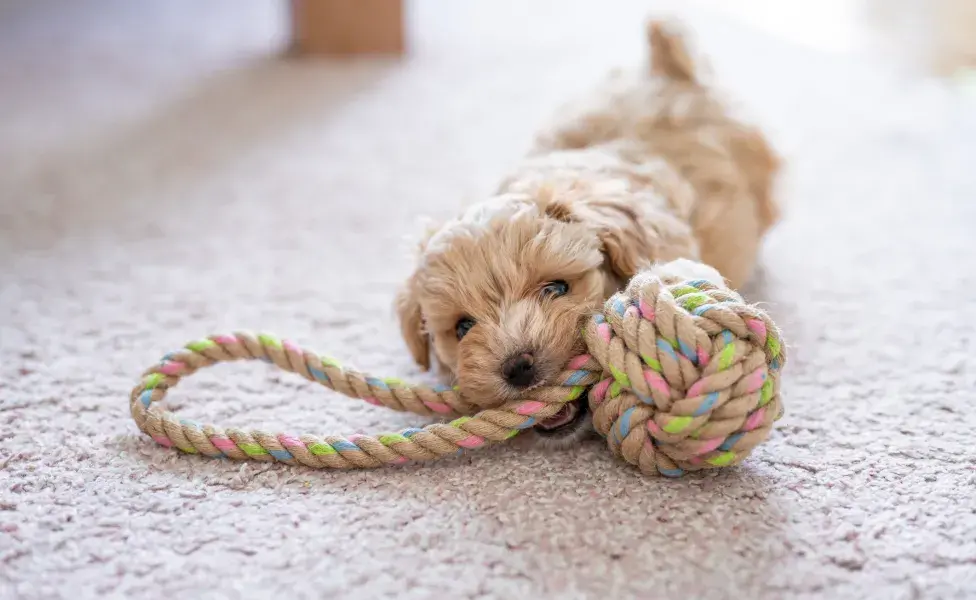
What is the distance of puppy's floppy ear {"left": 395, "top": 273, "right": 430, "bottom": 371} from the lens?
154cm

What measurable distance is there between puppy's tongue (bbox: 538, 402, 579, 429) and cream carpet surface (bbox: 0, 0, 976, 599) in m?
0.05

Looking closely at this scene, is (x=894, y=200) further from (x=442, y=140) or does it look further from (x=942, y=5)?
(x=942, y=5)

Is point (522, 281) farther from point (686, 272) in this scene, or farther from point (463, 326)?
point (686, 272)

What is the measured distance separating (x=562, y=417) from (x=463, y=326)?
213mm

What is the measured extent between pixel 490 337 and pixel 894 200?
4.73 ft

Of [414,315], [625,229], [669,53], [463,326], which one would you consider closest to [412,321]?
[414,315]

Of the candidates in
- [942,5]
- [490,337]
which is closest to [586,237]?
[490,337]

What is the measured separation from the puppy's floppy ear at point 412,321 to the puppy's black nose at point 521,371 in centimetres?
25

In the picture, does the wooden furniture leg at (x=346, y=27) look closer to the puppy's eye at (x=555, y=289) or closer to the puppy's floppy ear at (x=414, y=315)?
the puppy's floppy ear at (x=414, y=315)

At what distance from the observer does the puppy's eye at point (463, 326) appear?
145 cm

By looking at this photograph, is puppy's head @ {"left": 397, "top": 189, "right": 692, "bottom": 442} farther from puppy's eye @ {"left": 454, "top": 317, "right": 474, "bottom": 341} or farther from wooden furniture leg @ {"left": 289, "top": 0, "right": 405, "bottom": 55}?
wooden furniture leg @ {"left": 289, "top": 0, "right": 405, "bottom": 55}

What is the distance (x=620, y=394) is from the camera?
1.28 meters

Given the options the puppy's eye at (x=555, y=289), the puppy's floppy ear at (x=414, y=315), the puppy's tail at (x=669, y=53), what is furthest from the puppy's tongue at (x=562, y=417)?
the puppy's tail at (x=669, y=53)

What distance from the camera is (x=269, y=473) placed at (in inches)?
53.6
